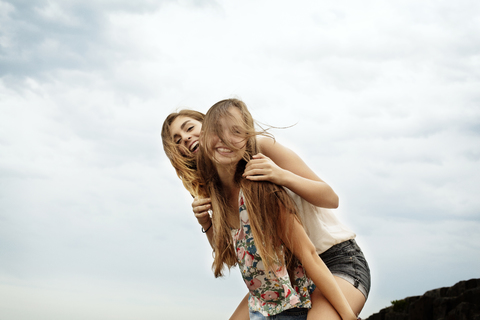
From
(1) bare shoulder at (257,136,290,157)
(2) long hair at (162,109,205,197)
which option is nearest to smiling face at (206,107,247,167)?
(1) bare shoulder at (257,136,290,157)

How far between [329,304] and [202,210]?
4.64 ft

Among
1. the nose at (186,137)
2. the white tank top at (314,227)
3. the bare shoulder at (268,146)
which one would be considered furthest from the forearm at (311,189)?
the nose at (186,137)

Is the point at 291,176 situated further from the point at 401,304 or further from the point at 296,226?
the point at 401,304

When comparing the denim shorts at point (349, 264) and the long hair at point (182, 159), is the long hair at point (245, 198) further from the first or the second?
the long hair at point (182, 159)

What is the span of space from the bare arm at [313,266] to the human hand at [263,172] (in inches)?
11.2

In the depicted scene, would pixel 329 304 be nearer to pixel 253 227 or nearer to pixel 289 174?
pixel 253 227

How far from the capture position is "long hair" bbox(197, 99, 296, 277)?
3172 millimetres

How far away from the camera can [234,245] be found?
346 centimetres

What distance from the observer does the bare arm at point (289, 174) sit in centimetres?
321

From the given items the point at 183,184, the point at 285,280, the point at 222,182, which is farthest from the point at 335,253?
the point at 183,184

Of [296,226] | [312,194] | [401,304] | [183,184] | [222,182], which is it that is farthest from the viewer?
[183,184]

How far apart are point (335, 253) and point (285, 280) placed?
0.75m

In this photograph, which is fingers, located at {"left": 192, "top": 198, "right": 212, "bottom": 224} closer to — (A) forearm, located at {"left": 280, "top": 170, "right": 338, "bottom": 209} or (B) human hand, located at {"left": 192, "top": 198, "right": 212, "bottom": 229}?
(B) human hand, located at {"left": 192, "top": 198, "right": 212, "bottom": 229}

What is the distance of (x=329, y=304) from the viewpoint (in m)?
3.22
